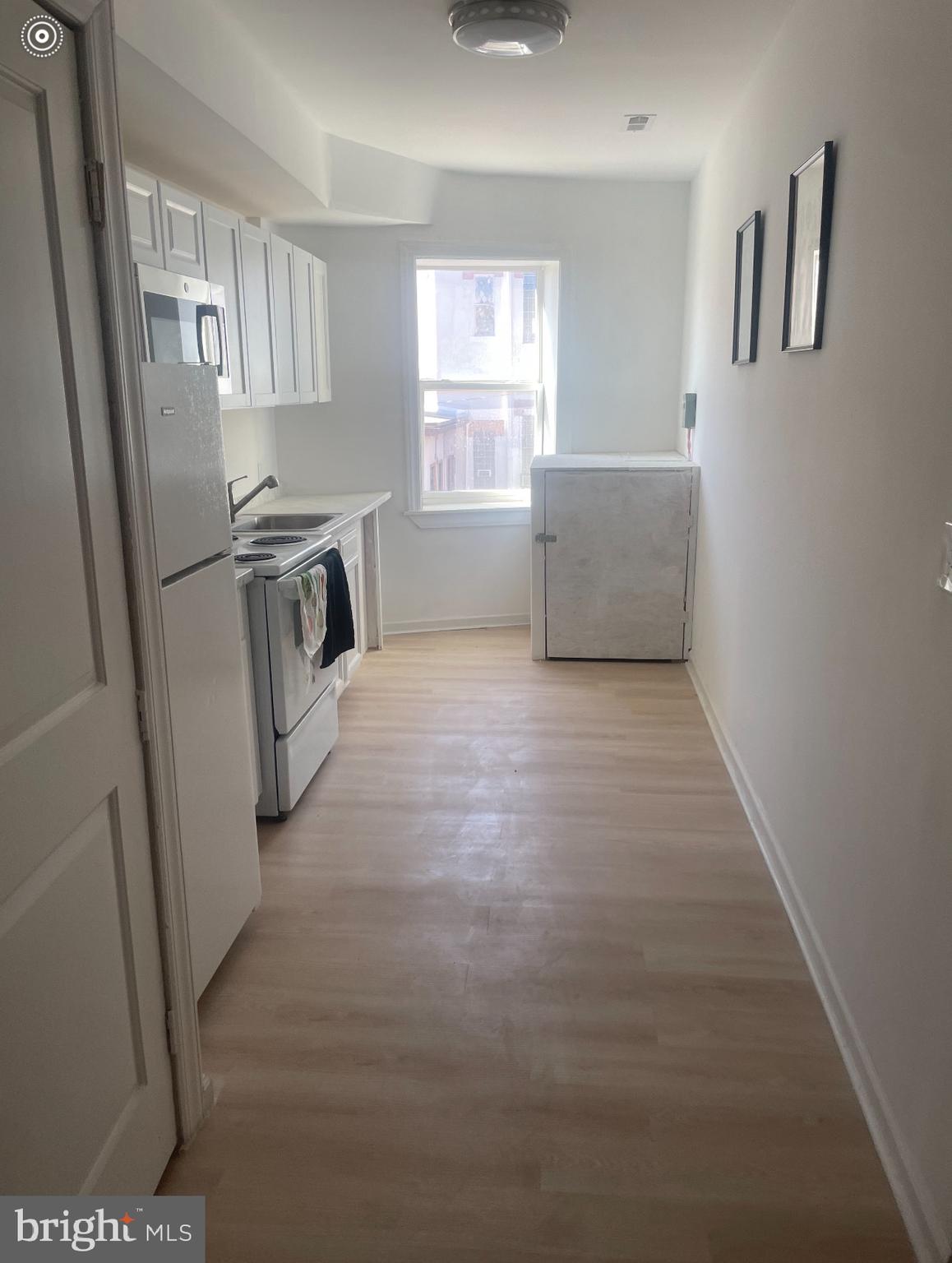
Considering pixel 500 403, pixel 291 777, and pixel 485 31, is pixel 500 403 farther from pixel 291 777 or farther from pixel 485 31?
pixel 291 777

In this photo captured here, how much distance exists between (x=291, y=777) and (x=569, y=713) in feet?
4.84

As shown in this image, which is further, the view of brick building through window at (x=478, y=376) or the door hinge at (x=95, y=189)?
the view of brick building through window at (x=478, y=376)

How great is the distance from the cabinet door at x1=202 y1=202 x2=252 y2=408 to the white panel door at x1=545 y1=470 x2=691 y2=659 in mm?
1703

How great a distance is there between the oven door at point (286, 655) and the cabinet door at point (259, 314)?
1.02 m

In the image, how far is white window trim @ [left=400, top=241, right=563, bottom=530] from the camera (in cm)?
493

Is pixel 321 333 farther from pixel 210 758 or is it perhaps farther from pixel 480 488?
pixel 210 758

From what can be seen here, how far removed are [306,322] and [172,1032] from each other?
3509mm

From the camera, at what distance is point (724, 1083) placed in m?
1.86

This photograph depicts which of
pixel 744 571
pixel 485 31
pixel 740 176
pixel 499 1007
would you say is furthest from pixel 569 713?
pixel 485 31

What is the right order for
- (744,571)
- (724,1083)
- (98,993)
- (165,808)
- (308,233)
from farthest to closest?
1. (308,233)
2. (744,571)
3. (724,1083)
4. (165,808)
5. (98,993)

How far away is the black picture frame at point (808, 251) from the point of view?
2.21 meters

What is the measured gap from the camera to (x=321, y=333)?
469 cm

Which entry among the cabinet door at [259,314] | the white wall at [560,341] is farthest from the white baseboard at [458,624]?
the cabinet door at [259,314]

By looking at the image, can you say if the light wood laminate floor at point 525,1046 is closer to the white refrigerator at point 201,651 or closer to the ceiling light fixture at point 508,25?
the white refrigerator at point 201,651
